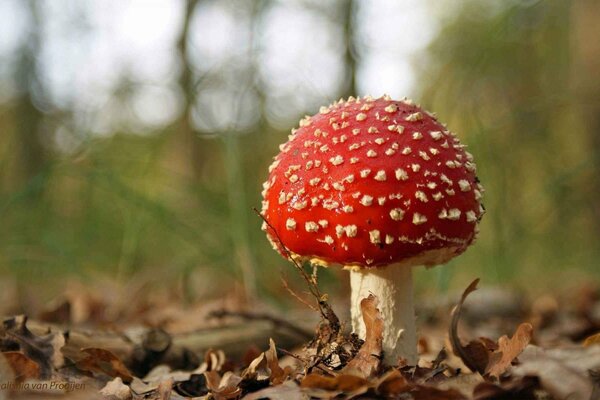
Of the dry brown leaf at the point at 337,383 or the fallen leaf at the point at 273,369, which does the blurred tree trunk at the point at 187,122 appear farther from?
the dry brown leaf at the point at 337,383

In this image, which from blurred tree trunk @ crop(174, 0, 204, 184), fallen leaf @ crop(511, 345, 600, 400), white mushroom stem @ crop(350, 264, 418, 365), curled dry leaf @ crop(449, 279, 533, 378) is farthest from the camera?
blurred tree trunk @ crop(174, 0, 204, 184)

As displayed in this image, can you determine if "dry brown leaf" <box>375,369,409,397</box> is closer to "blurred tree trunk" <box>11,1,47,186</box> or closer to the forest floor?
the forest floor

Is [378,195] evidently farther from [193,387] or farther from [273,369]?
[193,387]

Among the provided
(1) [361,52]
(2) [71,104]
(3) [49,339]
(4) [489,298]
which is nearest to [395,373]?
(3) [49,339]

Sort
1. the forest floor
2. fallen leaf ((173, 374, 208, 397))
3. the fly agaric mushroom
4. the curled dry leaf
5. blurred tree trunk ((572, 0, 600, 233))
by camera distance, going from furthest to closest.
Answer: blurred tree trunk ((572, 0, 600, 233)) → fallen leaf ((173, 374, 208, 397)) → the fly agaric mushroom → the curled dry leaf → the forest floor

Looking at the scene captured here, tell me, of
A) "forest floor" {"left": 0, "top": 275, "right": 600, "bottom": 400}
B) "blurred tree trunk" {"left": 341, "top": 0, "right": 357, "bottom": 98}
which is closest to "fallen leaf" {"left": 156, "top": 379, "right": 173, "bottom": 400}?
"forest floor" {"left": 0, "top": 275, "right": 600, "bottom": 400}

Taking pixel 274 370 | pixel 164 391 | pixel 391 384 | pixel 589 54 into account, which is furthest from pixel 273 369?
pixel 589 54
